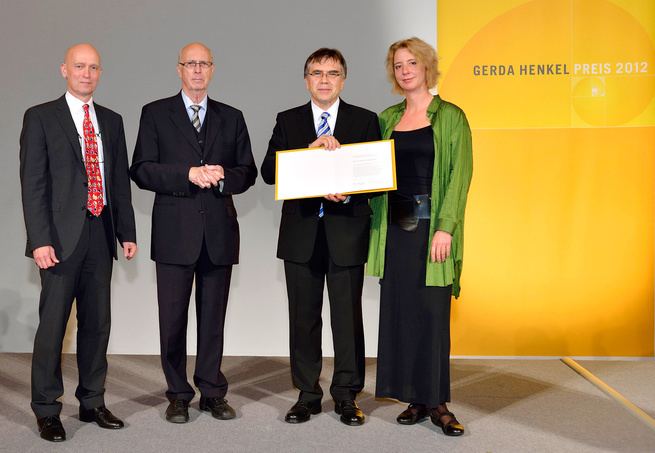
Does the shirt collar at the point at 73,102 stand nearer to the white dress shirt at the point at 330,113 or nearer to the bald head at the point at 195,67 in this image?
the bald head at the point at 195,67

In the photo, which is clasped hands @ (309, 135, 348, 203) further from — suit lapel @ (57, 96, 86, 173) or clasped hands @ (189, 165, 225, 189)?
suit lapel @ (57, 96, 86, 173)

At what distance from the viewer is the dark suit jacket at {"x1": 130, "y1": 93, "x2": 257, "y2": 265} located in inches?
134

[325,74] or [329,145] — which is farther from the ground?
[325,74]

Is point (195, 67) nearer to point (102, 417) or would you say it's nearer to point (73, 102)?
point (73, 102)

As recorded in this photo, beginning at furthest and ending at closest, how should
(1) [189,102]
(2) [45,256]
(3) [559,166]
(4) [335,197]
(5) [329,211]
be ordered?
(3) [559,166], (1) [189,102], (5) [329,211], (4) [335,197], (2) [45,256]

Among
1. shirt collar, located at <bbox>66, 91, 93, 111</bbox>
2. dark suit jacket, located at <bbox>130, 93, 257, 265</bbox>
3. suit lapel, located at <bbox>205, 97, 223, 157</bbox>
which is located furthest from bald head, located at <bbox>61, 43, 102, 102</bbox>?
suit lapel, located at <bbox>205, 97, 223, 157</bbox>

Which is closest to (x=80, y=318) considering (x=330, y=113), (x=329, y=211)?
(x=329, y=211)

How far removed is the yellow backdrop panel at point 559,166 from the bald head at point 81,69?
2.45 metres

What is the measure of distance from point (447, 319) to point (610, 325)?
2130 millimetres

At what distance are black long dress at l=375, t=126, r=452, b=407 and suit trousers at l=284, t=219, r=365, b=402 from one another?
14 cm

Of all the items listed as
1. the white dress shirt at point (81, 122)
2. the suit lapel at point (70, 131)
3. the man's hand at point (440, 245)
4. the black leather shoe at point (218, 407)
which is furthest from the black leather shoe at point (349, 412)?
the suit lapel at point (70, 131)

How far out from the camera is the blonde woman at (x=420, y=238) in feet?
10.7

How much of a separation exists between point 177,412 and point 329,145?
142cm

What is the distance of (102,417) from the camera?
3377 millimetres
